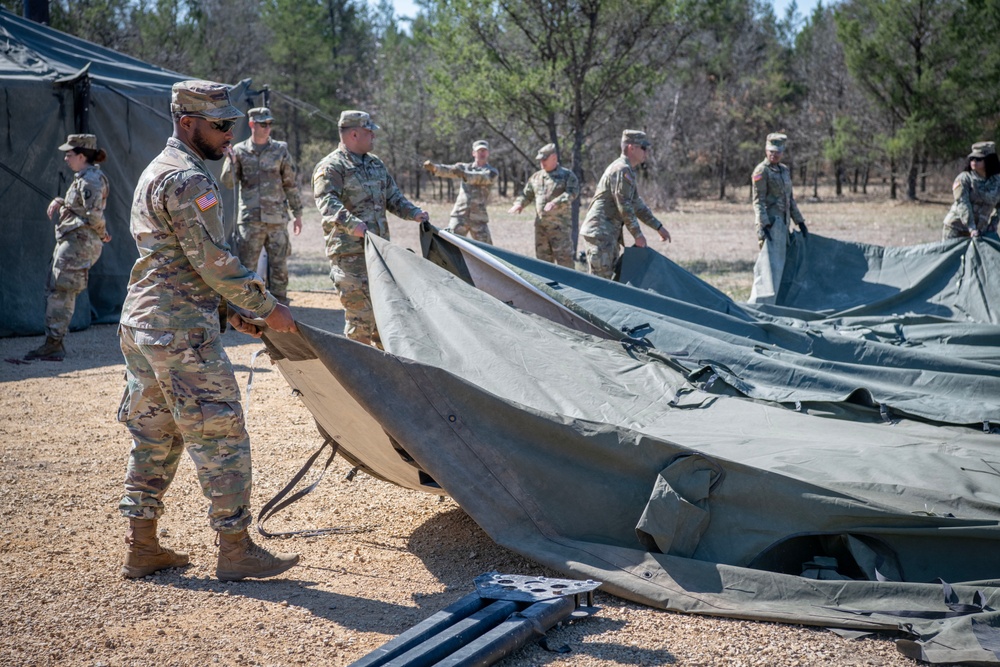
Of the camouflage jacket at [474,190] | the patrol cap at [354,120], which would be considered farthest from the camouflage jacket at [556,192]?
the patrol cap at [354,120]

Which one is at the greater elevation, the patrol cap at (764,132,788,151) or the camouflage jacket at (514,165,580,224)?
the patrol cap at (764,132,788,151)

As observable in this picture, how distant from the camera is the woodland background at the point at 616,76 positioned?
1417 cm

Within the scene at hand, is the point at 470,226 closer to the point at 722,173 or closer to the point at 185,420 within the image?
the point at 185,420

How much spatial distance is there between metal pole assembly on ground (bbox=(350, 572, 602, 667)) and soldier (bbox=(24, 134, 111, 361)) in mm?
5921

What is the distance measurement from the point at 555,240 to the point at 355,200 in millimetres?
3626

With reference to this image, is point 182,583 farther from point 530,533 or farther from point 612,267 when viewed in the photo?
point 612,267

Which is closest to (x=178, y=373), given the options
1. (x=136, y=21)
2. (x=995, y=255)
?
(x=995, y=255)

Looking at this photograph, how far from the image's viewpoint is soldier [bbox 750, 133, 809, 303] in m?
8.36

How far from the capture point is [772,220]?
911 cm

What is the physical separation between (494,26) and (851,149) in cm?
1710

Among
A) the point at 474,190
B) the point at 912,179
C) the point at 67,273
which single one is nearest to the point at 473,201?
the point at 474,190

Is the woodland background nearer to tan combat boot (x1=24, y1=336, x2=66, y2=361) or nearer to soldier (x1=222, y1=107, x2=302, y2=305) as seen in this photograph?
soldier (x1=222, y1=107, x2=302, y2=305)

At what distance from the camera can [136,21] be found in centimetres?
2328

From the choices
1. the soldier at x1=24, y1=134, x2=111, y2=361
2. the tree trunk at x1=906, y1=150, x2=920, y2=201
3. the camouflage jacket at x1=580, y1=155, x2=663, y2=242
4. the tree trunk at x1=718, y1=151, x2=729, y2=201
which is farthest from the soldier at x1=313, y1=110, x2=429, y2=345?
the tree trunk at x1=718, y1=151, x2=729, y2=201
